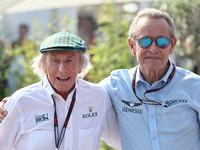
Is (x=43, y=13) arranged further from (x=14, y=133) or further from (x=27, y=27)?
(x=14, y=133)

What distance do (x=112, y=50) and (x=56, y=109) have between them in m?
2.95

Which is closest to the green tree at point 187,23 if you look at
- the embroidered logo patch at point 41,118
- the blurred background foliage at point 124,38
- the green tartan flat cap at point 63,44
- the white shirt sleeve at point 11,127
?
the blurred background foliage at point 124,38

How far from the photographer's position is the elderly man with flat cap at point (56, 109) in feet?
7.68

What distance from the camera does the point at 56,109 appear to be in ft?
8.00

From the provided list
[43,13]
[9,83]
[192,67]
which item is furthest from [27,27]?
[192,67]

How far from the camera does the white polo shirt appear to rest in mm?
2336

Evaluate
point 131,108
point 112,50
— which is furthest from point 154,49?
point 112,50

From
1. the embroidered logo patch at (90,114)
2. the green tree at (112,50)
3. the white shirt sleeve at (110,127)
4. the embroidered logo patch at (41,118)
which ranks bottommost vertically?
the white shirt sleeve at (110,127)

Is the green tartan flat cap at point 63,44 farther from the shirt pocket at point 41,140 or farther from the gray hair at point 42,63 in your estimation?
the shirt pocket at point 41,140

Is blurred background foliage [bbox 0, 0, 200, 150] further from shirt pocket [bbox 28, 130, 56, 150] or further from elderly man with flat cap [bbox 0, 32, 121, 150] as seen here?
shirt pocket [bbox 28, 130, 56, 150]

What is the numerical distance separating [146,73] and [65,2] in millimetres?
4251

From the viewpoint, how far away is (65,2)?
247 inches

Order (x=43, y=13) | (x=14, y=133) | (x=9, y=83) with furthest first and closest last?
1. (x=43, y=13)
2. (x=9, y=83)
3. (x=14, y=133)

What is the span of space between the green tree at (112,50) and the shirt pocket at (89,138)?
263 cm
